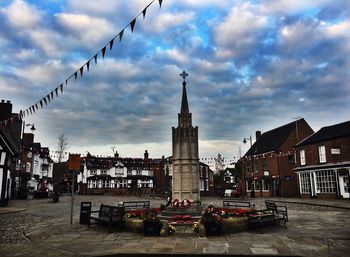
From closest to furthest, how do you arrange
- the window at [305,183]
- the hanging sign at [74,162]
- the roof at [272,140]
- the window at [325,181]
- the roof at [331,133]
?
1. the hanging sign at [74,162]
2. the roof at [331,133]
3. the window at [325,181]
4. the window at [305,183]
5. the roof at [272,140]

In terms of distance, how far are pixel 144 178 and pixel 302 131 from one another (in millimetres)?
34558

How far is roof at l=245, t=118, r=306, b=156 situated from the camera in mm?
44031

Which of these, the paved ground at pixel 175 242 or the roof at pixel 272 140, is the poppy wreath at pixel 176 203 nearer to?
the paved ground at pixel 175 242

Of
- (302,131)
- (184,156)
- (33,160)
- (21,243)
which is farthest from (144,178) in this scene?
(21,243)

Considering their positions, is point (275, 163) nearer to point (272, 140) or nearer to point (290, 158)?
point (290, 158)

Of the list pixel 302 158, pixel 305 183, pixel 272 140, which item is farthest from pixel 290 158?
pixel 305 183

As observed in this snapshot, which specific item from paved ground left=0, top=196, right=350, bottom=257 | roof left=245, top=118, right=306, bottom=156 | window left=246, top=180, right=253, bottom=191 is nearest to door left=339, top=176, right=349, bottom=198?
roof left=245, top=118, right=306, bottom=156

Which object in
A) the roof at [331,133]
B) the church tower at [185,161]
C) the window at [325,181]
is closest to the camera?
the church tower at [185,161]

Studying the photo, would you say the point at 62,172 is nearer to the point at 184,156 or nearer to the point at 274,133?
the point at 274,133

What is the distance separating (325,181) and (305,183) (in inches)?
143

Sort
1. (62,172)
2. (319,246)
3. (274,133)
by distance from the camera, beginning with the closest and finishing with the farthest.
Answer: (319,246) → (274,133) → (62,172)

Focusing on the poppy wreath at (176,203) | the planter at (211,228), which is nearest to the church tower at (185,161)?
the poppy wreath at (176,203)

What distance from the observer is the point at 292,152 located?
42219 mm

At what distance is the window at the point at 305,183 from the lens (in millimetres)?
Result: 36562
